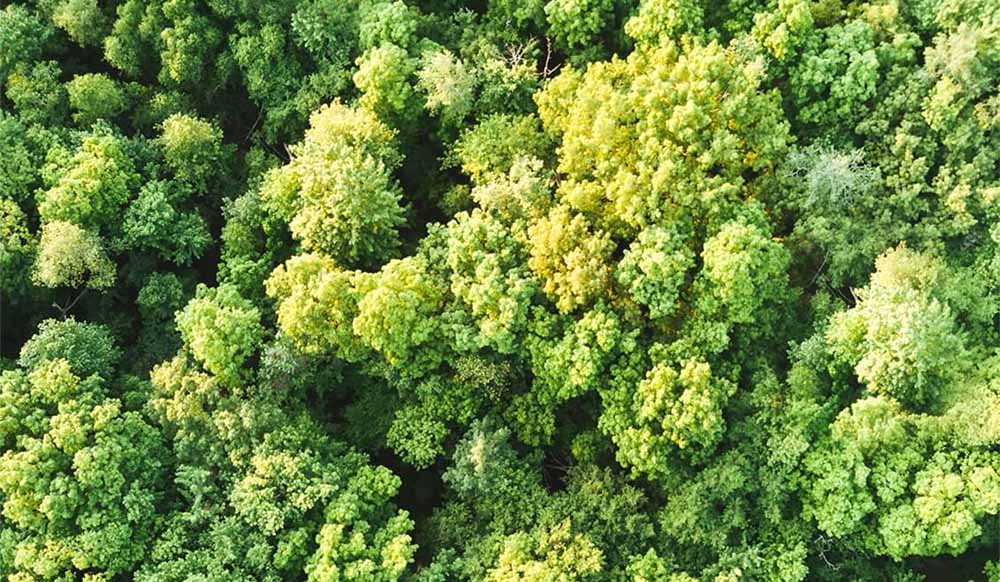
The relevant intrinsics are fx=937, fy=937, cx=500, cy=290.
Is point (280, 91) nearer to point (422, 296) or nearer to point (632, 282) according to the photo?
point (422, 296)

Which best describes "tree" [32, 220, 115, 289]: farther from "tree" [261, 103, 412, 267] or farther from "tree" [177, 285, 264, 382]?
"tree" [261, 103, 412, 267]

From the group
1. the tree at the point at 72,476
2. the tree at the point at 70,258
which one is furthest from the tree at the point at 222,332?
the tree at the point at 70,258

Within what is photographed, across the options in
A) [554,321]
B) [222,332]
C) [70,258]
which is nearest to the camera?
[554,321]

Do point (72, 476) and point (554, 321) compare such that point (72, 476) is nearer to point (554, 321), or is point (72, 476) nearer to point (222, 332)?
point (222, 332)

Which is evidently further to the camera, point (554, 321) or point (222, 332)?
point (222, 332)

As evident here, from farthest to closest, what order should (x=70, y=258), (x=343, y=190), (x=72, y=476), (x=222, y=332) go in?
(x=70, y=258), (x=222, y=332), (x=343, y=190), (x=72, y=476)

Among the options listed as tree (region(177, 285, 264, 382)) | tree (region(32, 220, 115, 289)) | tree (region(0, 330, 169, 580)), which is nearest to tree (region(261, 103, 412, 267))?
tree (region(177, 285, 264, 382))

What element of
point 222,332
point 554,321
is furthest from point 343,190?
point 554,321

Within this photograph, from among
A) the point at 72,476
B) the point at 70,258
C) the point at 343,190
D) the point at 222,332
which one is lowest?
the point at 72,476
